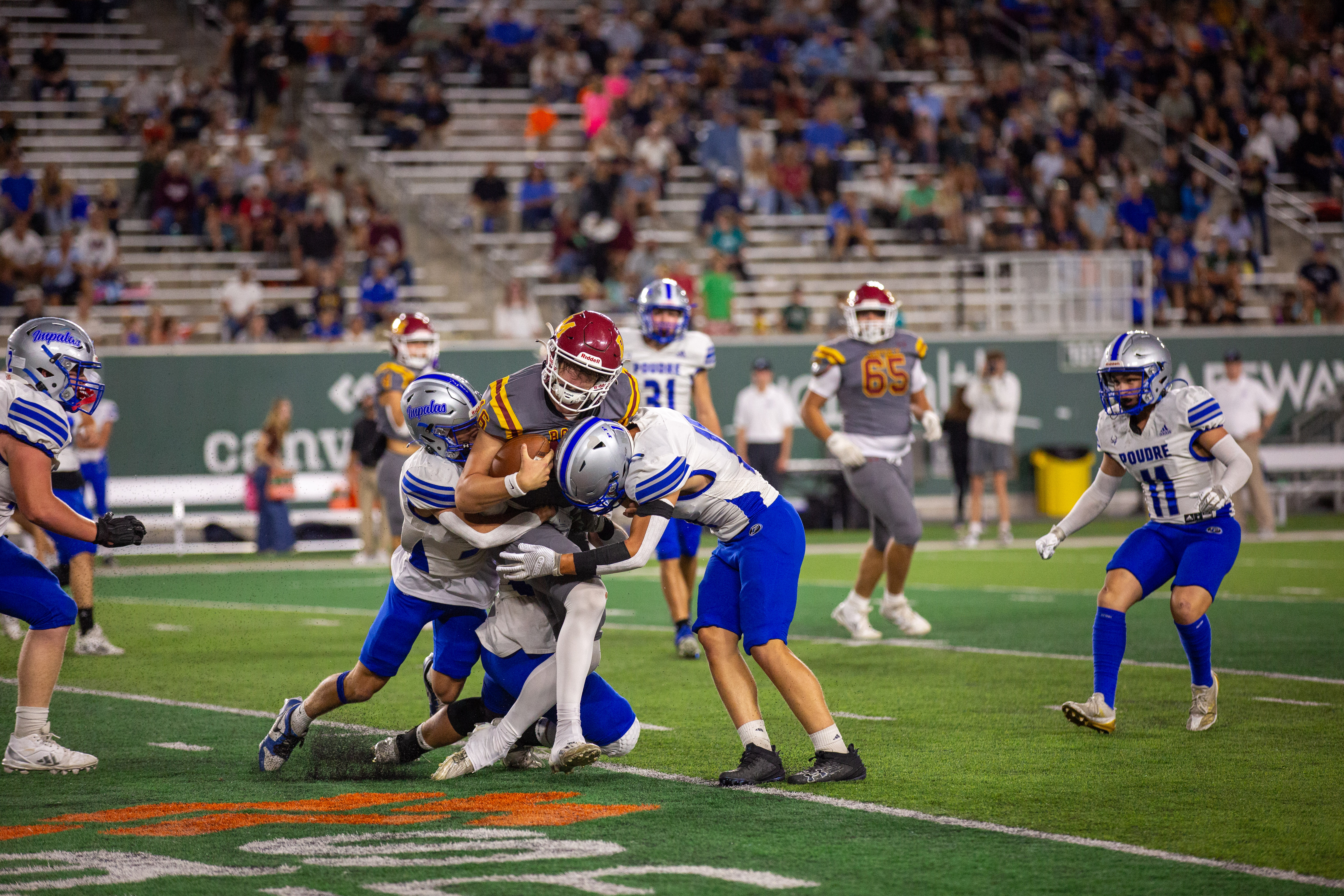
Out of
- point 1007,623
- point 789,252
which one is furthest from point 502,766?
point 789,252

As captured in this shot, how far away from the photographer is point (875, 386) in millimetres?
9508

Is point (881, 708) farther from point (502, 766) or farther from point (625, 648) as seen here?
point (625, 648)

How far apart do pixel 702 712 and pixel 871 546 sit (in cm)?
282

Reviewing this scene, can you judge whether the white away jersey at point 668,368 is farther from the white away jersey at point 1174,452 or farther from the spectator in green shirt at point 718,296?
the spectator in green shirt at point 718,296

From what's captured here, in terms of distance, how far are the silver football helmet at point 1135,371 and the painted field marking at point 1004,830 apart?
85.7 inches

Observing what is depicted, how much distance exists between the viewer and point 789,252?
20609mm

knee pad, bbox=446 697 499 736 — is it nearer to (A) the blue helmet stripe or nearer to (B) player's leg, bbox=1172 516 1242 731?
(A) the blue helmet stripe

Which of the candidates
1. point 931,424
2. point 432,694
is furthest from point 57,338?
point 931,424

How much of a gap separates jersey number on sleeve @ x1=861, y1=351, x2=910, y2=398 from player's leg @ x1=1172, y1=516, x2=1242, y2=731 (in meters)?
3.18

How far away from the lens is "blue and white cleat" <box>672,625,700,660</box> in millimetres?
8703

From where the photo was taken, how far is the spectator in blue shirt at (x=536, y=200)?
19.7m

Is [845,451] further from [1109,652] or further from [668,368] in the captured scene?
[1109,652]

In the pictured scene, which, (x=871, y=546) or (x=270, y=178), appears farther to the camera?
(x=270, y=178)

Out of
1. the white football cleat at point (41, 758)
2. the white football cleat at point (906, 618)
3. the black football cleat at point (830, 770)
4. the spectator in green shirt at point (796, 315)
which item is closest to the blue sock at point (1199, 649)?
the black football cleat at point (830, 770)
